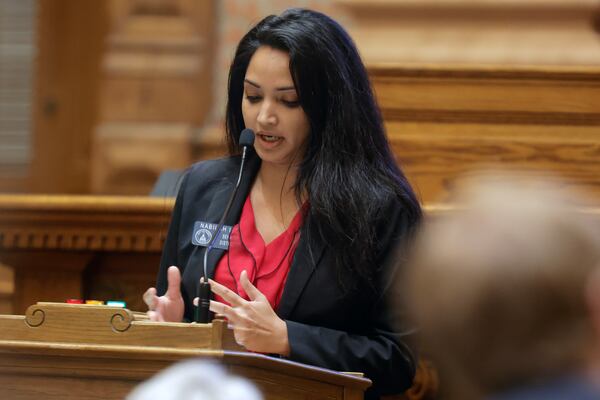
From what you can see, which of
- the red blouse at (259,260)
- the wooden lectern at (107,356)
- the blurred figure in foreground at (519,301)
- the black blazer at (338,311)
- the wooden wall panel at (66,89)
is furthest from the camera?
the wooden wall panel at (66,89)

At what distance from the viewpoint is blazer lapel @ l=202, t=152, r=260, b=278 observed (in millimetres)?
2896

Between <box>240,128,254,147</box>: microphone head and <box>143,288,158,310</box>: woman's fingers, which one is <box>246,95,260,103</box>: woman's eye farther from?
<box>143,288,158,310</box>: woman's fingers

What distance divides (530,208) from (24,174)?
5310 mm

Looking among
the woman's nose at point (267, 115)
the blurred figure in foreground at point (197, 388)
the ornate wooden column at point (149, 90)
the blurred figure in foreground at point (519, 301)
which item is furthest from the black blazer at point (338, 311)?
the ornate wooden column at point (149, 90)

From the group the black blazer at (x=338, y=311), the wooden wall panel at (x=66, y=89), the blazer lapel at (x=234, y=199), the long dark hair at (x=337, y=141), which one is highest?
the long dark hair at (x=337, y=141)

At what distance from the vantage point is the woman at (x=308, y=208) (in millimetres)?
2729

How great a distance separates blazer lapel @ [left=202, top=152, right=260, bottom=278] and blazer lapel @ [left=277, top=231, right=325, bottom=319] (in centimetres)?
18

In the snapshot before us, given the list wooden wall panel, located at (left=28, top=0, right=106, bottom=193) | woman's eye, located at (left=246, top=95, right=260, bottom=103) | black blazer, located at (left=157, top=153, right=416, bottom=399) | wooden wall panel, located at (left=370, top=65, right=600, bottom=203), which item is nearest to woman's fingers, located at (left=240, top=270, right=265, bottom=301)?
black blazer, located at (left=157, top=153, right=416, bottom=399)

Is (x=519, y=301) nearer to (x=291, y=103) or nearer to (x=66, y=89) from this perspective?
(x=291, y=103)

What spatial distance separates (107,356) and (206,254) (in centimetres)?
Answer: 59

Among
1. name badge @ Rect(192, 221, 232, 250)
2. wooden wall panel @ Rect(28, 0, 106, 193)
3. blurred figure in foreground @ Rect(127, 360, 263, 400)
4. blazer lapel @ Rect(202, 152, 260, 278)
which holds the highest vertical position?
blurred figure in foreground @ Rect(127, 360, 263, 400)

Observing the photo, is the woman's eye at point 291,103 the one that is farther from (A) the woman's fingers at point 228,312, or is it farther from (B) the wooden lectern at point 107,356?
(B) the wooden lectern at point 107,356

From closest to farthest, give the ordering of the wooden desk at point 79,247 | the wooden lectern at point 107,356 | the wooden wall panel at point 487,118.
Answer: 1. the wooden lectern at point 107,356
2. the wooden desk at point 79,247
3. the wooden wall panel at point 487,118

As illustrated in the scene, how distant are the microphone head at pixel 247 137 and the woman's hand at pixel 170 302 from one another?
342mm
